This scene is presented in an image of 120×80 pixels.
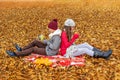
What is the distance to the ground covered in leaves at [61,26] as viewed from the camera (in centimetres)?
1110

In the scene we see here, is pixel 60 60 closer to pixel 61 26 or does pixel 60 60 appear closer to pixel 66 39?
pixel 66 39

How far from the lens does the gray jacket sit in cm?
1223

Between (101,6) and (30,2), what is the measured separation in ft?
24.4

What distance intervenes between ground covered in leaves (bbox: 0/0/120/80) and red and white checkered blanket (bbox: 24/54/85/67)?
226 millimetres

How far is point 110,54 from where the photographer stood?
1244 cm

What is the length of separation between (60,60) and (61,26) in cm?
970

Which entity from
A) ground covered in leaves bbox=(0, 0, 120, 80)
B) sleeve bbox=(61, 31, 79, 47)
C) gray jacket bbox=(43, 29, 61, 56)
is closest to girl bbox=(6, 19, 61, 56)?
gray jacket bbox=(43, 29, 61, 56)

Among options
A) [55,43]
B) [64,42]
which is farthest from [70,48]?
[55,43]

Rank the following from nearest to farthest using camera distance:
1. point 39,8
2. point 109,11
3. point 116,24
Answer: point 116,24
point 109,11
point 39,8

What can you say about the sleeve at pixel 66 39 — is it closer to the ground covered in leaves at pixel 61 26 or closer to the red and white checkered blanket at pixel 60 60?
the red and white checkered blanket at pixel 60 60

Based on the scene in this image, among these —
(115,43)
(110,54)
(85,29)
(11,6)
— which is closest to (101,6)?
(11,6)

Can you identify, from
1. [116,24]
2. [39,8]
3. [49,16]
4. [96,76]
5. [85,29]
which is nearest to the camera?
[96,76]

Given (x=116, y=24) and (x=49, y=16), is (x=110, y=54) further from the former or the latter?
(x=49, y=16)

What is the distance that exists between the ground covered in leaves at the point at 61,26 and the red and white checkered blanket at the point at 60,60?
0.23 meters
